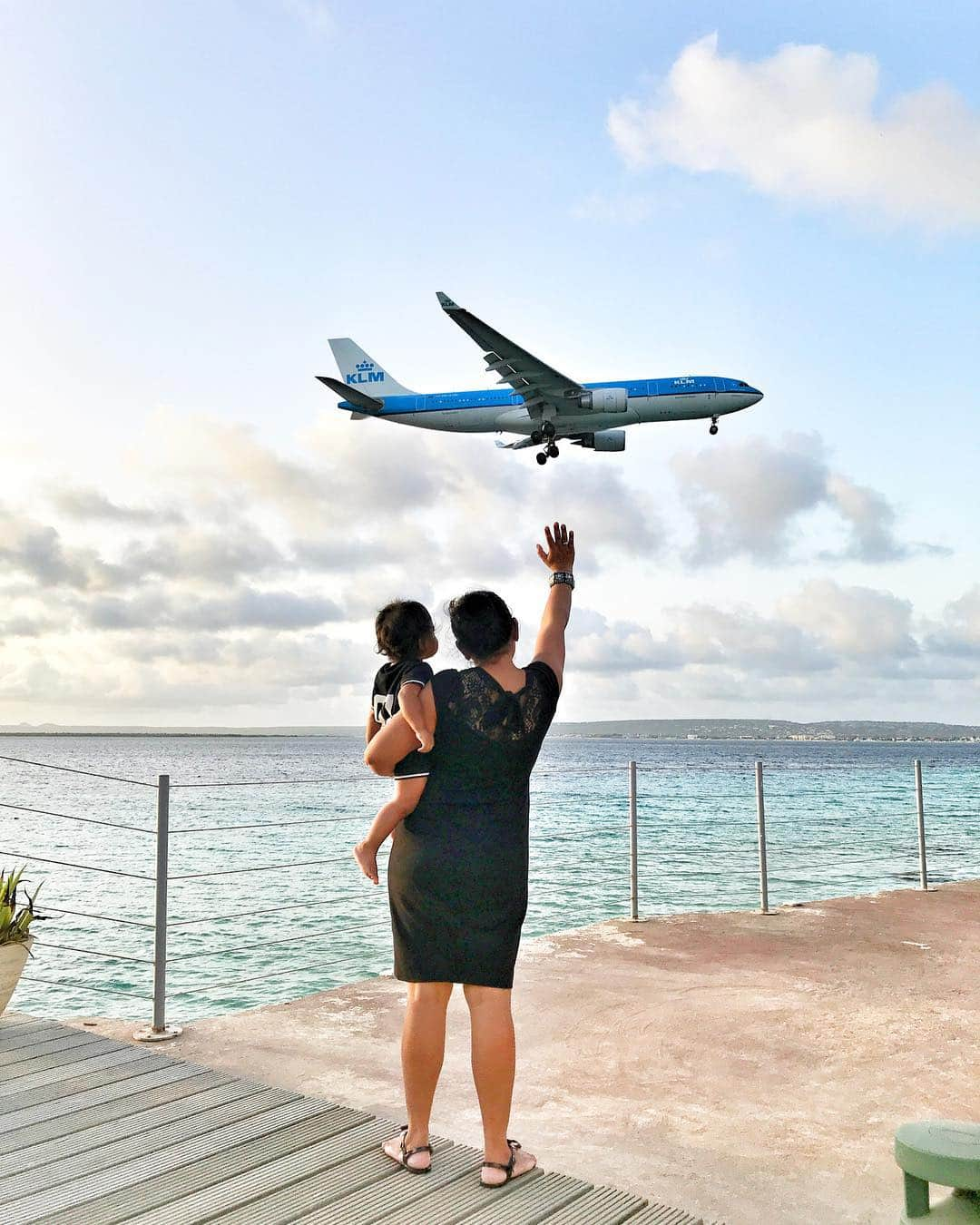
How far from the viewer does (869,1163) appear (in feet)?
7.82

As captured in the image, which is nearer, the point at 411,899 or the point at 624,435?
the point at 411,899

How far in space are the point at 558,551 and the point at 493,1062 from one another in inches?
44.0

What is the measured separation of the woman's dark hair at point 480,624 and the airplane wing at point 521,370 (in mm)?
13172

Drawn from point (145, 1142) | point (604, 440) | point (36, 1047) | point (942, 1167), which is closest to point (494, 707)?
point (942, 1167)

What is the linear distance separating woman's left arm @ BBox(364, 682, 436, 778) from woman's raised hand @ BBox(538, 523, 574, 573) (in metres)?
0.48

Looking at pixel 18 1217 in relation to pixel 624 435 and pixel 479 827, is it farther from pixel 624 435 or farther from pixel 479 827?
pixel 624 435

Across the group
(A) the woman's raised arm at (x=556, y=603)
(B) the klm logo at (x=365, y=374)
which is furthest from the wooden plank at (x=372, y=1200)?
(B) the klm logo at (x=365, y=374)

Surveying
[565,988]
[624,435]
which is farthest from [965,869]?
[565,988]

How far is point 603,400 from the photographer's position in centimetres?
1667

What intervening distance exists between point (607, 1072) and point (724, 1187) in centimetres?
81

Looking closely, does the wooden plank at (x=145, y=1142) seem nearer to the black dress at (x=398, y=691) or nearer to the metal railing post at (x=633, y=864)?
the black dress at (x=398, y=691)

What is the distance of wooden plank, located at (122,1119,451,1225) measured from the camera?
1.82 metres

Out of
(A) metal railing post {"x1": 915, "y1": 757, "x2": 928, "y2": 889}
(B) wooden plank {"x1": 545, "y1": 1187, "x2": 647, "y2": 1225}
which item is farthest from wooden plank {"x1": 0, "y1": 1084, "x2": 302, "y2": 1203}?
(A) metal railing post {"x1": 915, "y1": 757, "x2": 928, "y2": 889}

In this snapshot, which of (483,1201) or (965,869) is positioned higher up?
(483,1201)
